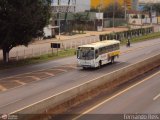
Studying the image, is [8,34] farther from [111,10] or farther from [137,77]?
[111,10]

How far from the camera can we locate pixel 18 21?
4266 cm

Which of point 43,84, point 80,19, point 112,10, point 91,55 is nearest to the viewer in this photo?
point 43,84

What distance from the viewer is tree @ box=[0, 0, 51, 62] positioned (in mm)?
42406

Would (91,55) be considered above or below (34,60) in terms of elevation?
above

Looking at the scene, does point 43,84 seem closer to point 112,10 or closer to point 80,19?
point 80,19

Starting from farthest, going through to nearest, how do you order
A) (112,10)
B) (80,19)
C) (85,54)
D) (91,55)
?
(112,10) → (80,19) → (85,54) → (91,55)

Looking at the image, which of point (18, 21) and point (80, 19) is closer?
point (18, 21)

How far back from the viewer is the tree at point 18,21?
42.4 m

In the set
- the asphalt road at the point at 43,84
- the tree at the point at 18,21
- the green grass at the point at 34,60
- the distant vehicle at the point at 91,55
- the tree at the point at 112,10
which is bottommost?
the asphalt road at the point at 43,84

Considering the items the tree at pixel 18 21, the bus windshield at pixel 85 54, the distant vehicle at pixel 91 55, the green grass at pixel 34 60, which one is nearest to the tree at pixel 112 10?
the green grass at pixel 34 60

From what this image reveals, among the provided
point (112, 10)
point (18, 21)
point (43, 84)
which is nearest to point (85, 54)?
point (18, 21)

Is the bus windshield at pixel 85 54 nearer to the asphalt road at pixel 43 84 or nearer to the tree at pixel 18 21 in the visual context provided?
the asphalt road at pixel 43 84

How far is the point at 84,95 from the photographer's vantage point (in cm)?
2550

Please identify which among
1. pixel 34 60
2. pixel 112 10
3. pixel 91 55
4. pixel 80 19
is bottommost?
pixel 34 60
